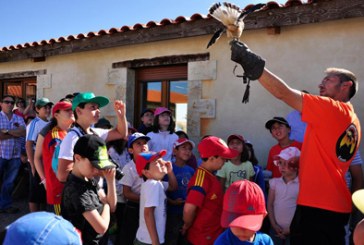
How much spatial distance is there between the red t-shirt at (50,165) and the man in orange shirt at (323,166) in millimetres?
1838

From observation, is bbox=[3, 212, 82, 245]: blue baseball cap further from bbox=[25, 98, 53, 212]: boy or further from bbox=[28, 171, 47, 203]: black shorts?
bbox=[28, 171, 47, 203]: black shorts

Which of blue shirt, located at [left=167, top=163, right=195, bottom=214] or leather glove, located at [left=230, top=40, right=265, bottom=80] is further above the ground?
leather glove, located at [left=230, top=40, right=265, bottom=80]

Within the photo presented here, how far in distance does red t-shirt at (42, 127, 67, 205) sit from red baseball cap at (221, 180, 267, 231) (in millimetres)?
1545

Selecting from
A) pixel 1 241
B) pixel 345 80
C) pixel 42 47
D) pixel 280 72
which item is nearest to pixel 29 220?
pixel 1 241

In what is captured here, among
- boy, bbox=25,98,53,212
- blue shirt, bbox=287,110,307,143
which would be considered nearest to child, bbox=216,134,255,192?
blue shirt, bbox=287,110,307,143

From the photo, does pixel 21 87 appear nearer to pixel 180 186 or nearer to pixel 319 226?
pixel 180 186

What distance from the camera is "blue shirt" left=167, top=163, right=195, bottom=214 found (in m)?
3.16

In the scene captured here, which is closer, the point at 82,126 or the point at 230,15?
the point at 230,15

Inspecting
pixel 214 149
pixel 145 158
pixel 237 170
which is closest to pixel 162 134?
pixel 237 170

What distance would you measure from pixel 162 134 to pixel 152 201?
1.67 meters

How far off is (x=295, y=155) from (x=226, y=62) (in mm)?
2164

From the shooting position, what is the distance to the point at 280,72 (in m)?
4.43

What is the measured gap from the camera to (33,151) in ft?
14.3

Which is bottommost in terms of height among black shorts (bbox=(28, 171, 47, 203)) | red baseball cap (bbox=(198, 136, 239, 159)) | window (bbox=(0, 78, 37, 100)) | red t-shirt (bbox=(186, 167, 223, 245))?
black shorts (bbox=(28, 171, 47, 203))
